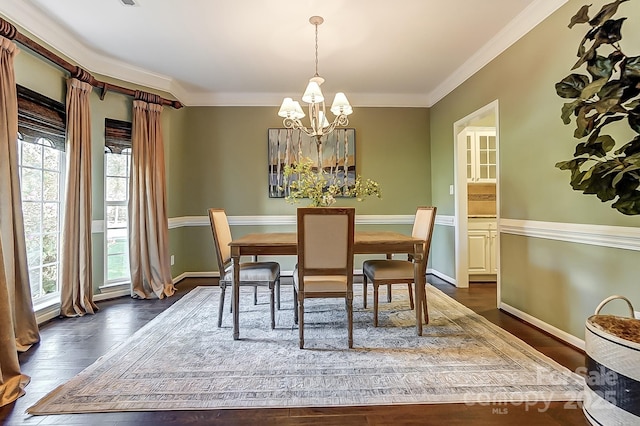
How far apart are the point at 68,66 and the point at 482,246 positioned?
4.96m

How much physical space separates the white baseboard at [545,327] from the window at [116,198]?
4075 mm

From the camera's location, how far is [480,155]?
14.8 feet

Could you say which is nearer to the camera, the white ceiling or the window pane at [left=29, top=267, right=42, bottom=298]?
the white ceiling

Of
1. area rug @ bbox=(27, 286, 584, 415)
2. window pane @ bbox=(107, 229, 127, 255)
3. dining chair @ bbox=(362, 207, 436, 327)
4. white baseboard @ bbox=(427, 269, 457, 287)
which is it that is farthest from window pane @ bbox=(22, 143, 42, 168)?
white baseboard @ bbox=(427, 269, 457, 287)

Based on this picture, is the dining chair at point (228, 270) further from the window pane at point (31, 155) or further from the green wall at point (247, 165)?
the green wall at point (247, 165)

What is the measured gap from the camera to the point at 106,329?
2766mm

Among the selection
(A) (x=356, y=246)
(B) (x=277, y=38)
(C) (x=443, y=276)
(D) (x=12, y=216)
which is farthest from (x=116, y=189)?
(C) (x=443, y=276)

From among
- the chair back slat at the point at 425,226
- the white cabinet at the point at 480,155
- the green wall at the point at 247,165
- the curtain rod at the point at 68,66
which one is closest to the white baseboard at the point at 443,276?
the green wall at the point at 247,165

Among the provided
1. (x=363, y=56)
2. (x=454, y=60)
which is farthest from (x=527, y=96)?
(x=363, y=56)

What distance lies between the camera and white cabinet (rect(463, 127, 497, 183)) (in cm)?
448

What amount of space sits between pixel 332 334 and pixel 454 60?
3.19 m

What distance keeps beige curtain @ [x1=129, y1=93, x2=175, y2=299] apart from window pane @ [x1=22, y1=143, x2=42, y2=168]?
0.90 metres

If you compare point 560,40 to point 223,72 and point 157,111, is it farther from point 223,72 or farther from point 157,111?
point 157,111

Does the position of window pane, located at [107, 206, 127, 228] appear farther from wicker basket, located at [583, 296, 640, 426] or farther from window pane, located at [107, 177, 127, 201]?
wicker basket, located at [583, 296, 640, 426]
